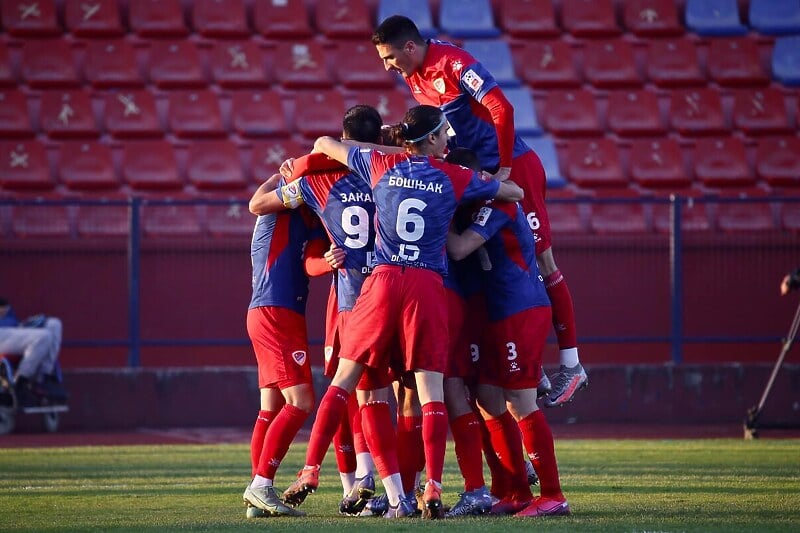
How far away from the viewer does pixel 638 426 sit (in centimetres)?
1408

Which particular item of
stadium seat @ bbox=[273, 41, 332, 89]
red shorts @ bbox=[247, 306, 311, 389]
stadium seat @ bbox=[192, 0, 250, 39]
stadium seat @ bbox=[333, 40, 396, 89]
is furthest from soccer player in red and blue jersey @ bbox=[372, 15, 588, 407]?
Result: stadium seat @ bbox=[192, 0, 250, 39]

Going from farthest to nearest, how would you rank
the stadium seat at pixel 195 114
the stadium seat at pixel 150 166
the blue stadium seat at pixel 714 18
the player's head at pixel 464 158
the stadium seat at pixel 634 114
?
the blue stadium seat at pixel 714 18
the stadium seat at pixel 634 114
the stadium seat at pixel 195 114
the stadium seat at pixel 150 166
the player's head at pixel 464 158

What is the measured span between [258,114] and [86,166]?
86.6 inches

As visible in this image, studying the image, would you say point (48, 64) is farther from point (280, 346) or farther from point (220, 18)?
point (280, 346)

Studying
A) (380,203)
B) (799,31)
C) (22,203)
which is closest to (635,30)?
(799,31)

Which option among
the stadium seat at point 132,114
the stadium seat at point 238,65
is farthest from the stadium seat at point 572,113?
the stadium seat at point 132,114

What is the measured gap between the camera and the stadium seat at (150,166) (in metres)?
16.4

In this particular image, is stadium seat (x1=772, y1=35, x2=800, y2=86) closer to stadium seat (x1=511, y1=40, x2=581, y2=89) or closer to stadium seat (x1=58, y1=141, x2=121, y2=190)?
stadium seat (x1=511, y1=40, x2=581, y2=89)

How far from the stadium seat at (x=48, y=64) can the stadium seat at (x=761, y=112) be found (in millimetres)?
8419

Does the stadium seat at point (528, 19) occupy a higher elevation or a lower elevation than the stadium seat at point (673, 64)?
higher

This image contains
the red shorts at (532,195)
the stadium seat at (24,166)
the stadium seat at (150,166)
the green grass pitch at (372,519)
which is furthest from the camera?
the stadium seat at (150,166)

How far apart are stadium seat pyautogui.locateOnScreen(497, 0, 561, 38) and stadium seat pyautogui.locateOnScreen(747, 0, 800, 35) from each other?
2.69 meters

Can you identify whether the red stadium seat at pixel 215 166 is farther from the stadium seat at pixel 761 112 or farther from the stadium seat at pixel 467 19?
the stadium seat at pixel 761 112

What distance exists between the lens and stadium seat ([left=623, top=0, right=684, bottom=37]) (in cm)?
1784
